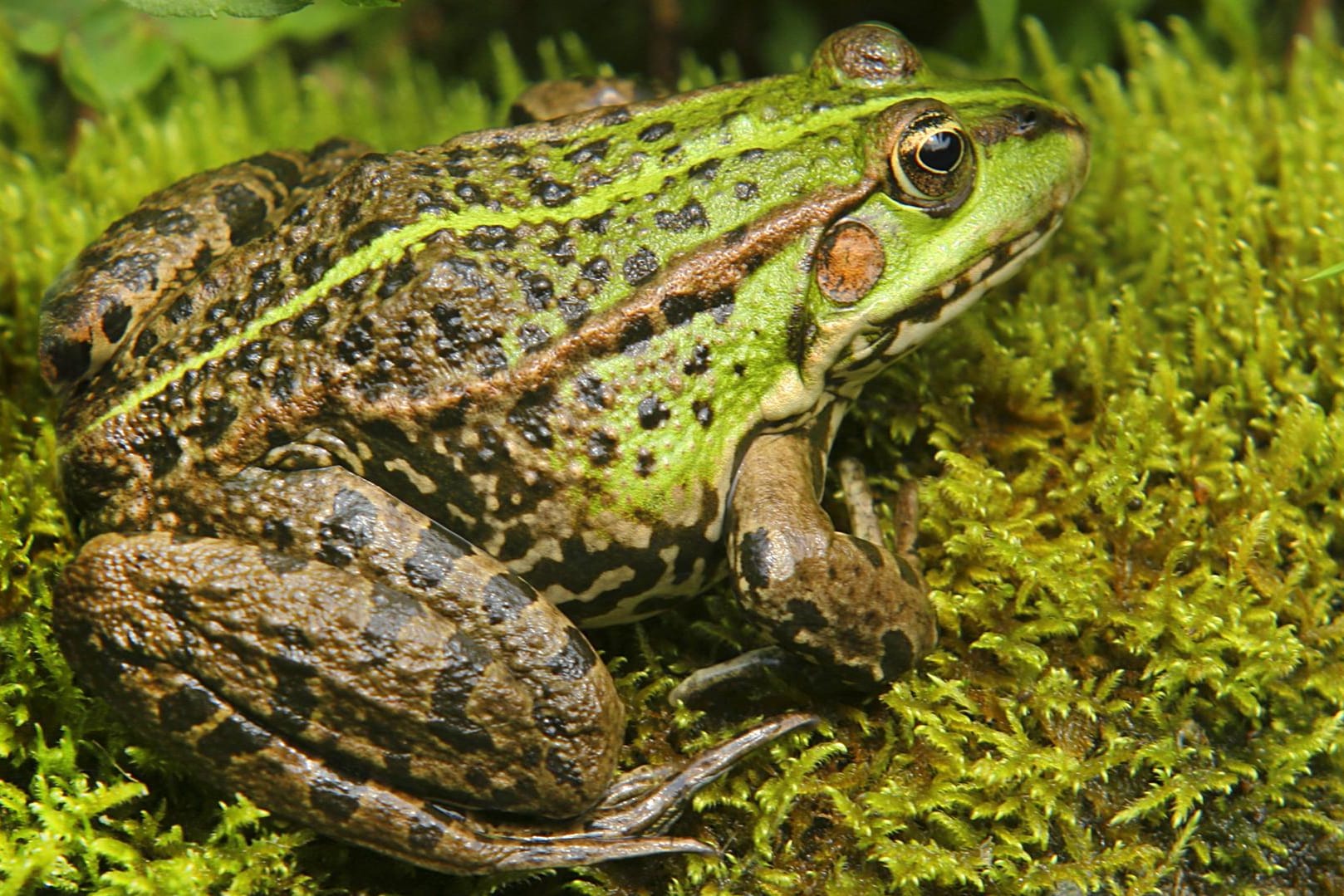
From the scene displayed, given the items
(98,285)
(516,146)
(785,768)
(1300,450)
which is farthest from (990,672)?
(98,285)

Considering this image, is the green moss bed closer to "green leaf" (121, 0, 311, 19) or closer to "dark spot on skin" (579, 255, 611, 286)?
"dark spot on skin" (579, 255, 611, 286)

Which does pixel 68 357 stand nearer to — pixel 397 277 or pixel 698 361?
pixel 397 277

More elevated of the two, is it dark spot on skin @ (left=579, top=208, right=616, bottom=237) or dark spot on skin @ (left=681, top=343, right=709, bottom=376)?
dark spot on skin @ (left=579, top=208, right=616, bottom=237)

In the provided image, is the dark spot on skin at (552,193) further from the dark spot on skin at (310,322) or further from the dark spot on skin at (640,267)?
the dark spot on skin at (310,322)

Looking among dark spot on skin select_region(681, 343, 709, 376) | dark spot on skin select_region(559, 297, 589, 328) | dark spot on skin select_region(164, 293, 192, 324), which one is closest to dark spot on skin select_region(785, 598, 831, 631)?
dark spot on skin select_region(681, 343, 709, 376)

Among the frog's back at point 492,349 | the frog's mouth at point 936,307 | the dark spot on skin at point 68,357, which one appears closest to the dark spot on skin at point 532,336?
the frog's back at point 492,349

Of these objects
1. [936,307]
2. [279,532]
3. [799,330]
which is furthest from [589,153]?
[279,532]
